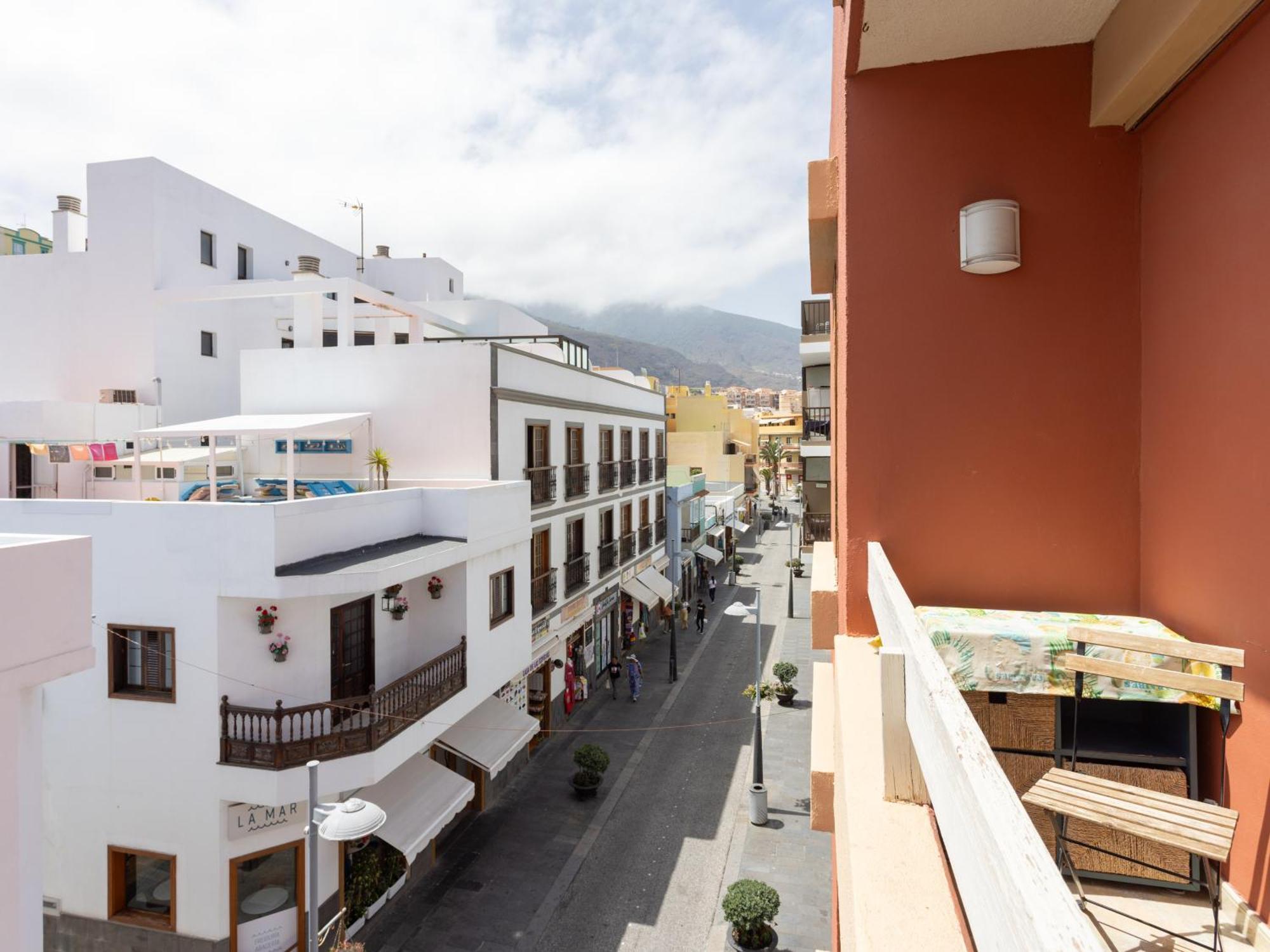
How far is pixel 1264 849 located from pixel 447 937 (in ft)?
40.7

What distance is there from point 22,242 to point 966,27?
32.9 m

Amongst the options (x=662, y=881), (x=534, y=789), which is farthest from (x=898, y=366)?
(x=534, y=789)

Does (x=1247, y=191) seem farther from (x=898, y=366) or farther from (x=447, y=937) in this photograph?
(x=447, y=937)

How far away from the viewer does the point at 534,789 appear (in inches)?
684

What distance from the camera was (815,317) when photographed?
97.8ft

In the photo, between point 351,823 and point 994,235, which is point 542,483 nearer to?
point 351,823

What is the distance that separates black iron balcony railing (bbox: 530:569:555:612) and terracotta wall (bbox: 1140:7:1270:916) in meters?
14.9

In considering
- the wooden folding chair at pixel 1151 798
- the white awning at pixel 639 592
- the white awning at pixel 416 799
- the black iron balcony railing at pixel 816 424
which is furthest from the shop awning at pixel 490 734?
the black iron balcony railing at pixel 816 424

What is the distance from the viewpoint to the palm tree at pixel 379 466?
15773mm

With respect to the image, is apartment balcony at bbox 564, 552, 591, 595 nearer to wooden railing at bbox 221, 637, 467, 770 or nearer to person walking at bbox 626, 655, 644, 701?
person walking at bbox 626, 655, 644, 701

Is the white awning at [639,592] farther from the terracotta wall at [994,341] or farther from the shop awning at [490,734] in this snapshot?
the terracotta wall at [994,341]

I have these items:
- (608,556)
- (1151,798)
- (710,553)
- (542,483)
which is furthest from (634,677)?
(1151,798)

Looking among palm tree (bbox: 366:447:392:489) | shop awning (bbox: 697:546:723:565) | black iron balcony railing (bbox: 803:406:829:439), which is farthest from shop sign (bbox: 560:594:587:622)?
shop awning (bbox: 697:546:723:565)

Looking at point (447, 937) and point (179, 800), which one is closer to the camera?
point (179, 800)
